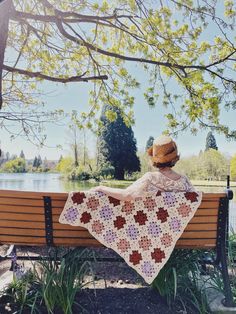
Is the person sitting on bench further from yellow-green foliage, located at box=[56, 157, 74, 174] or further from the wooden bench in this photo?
yellow-green foliage, located at box=[56, 157, 74, 174]

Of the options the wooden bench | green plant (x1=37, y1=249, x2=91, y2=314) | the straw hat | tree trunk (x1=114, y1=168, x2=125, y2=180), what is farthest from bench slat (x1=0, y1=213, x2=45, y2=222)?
tree trunk (x1=114, y1=168, x2=125, y2=180)

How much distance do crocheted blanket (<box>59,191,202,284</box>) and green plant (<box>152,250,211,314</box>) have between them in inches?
5.1

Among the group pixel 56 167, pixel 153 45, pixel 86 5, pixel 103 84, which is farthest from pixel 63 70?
pixel 56 167

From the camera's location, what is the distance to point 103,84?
23.1 feet

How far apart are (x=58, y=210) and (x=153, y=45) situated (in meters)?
4.27

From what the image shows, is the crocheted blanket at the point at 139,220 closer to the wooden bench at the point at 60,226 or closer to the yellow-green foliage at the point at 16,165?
the wooden bench at the point at 60,226

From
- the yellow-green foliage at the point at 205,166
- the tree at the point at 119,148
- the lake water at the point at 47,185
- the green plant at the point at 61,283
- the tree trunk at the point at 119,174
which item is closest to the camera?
the green plant at the point at 61,283

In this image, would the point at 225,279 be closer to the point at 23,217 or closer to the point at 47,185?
the point at 23,217

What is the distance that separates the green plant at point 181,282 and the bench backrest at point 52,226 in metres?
0.11

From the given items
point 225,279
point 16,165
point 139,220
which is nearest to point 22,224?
point 139,220

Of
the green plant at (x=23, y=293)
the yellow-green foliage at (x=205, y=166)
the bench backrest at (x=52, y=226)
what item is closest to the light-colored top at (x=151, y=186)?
the bench backrest at (x=52, y=226)

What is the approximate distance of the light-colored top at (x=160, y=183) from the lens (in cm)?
222

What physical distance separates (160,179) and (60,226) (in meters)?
0.70

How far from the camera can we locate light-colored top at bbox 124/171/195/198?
87.4 inches
